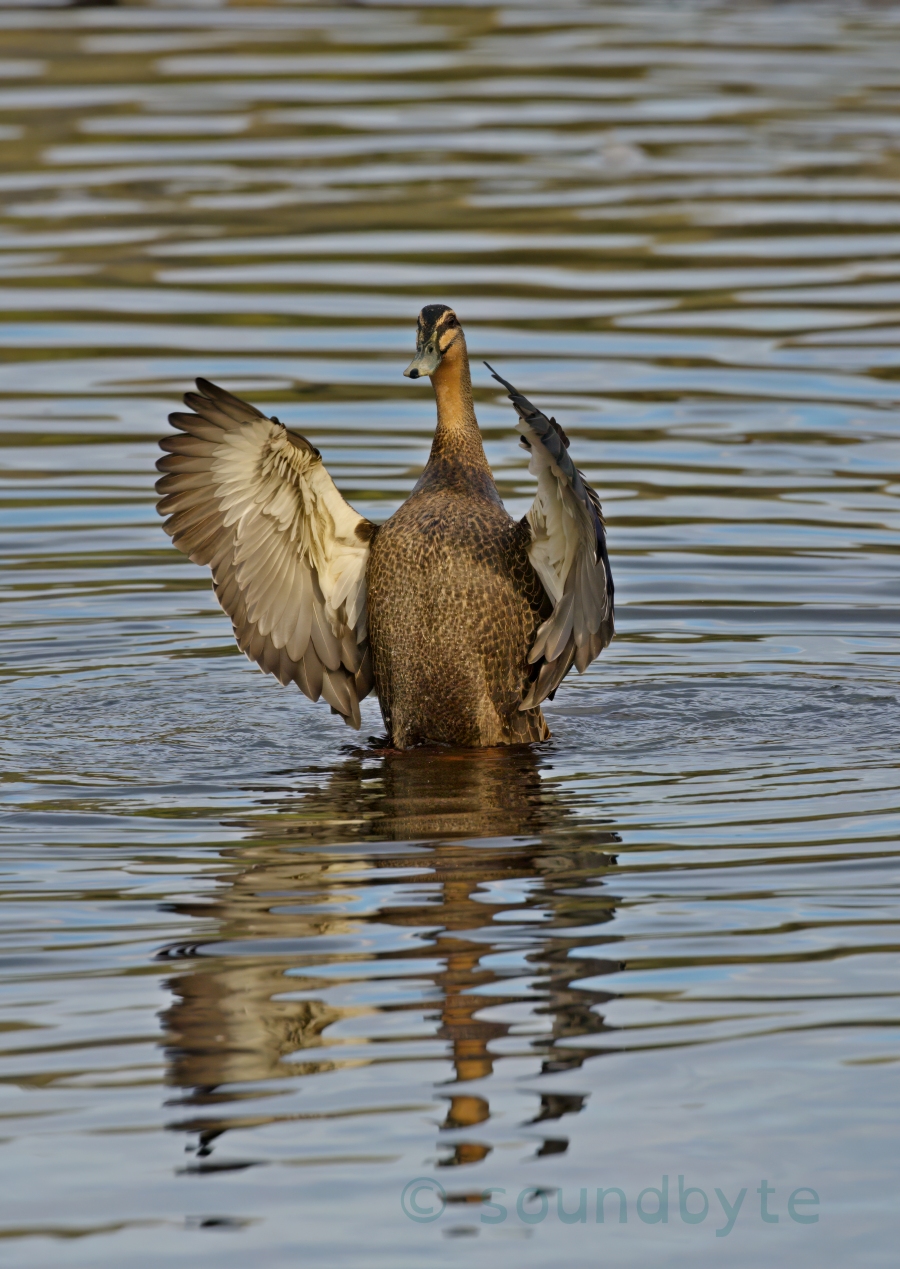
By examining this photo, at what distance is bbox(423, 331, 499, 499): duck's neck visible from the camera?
27.5ft

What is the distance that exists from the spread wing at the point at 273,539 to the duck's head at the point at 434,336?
1.94 feet

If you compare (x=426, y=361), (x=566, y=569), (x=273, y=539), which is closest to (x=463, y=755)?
(x=566, y=569)

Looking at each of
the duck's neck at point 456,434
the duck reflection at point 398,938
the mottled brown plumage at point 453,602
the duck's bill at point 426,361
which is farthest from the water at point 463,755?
the duck's bill at point 426,361

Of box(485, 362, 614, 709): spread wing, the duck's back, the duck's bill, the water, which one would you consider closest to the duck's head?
the duck's bill

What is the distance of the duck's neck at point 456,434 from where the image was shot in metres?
8.38

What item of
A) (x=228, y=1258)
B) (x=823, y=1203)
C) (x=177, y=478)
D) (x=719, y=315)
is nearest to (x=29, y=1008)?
(x=228, y=1258)

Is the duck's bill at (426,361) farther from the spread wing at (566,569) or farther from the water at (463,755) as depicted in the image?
the water at (463,755)

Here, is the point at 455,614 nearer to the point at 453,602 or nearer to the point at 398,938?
the point at 453,602

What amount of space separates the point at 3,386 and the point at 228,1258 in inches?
403

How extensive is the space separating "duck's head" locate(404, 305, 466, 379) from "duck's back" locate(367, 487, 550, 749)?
522 mm

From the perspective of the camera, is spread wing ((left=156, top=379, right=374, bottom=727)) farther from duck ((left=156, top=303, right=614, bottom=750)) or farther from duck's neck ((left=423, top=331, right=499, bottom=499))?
duck's neck ((left=423, top=331, right=499, bottom=499))

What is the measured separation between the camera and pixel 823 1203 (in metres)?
4.56

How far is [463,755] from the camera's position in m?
8.31

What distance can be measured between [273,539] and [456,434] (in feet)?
2.67
